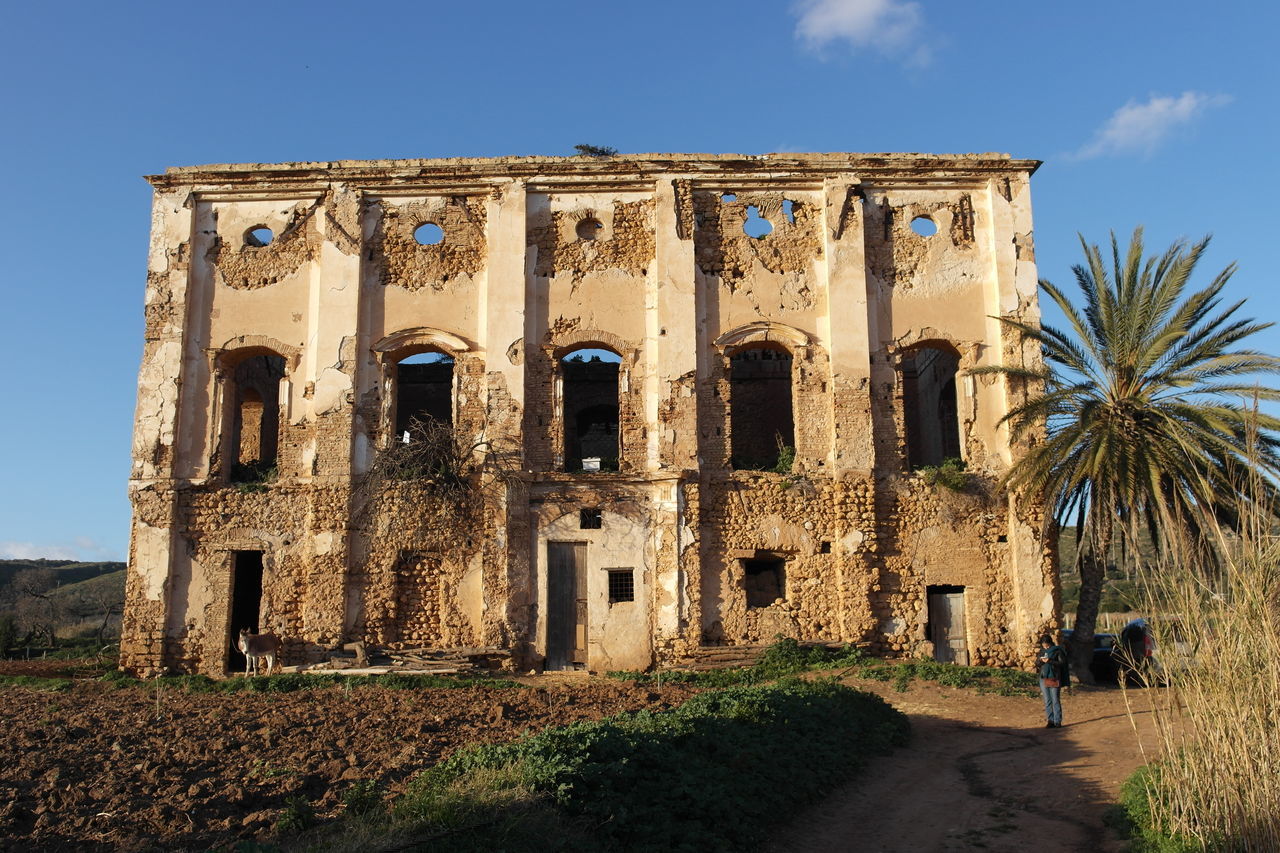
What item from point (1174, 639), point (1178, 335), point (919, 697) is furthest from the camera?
point (1178, 335)

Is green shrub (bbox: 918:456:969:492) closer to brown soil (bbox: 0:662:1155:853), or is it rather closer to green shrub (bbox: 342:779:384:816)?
brown soil (bbox: 0:662:1155:853)

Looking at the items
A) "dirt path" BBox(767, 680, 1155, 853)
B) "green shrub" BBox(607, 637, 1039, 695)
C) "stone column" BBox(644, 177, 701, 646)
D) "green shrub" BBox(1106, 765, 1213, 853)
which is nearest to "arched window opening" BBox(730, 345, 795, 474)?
"stone column" BBox(644, 177, 701, 646)

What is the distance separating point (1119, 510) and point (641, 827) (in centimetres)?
1232

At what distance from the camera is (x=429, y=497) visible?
18.7 metres

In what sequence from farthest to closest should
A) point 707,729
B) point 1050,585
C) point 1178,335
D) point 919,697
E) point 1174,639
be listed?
1. point 1050,585
2. point 1178,335
3. point 919,697
4. point 707,729
5. point 1174,639

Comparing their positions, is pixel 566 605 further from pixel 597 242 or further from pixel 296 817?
pixel 296 817

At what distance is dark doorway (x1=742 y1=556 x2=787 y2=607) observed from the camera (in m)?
18.9

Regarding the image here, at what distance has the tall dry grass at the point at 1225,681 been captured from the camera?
691 cm

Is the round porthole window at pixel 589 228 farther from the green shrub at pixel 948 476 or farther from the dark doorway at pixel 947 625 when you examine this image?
the dark doorway at pixel 947 625

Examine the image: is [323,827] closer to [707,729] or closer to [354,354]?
[707,729]

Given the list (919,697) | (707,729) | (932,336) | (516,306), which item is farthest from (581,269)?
(707,729)

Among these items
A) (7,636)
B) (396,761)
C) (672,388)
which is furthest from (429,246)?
(7,636)

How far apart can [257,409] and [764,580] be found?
1201cm

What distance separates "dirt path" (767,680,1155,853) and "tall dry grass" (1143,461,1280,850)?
5.29 ft
